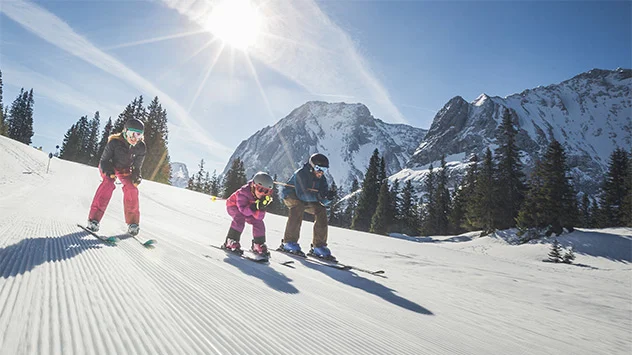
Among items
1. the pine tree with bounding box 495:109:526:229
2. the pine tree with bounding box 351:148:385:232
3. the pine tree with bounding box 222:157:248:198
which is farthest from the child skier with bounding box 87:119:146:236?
the pine tree with bounding box 222:157:248:198

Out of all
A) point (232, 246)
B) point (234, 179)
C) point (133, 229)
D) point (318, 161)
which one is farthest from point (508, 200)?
point (234, 179)

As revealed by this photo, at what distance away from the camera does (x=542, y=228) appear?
2347cm

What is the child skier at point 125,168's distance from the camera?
4027 millimetres

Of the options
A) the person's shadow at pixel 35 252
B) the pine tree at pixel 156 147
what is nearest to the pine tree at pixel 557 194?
the person's shadow at pixel 35 252

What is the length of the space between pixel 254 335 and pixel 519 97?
23467cm

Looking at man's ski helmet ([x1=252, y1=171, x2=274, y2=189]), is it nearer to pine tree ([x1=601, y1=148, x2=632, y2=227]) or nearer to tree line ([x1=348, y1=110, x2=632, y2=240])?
tree line ([x1=348, y1=110, x2=632, y2=240])

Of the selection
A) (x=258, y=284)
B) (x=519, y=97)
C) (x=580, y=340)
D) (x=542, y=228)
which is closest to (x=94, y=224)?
(x=258, y=284)

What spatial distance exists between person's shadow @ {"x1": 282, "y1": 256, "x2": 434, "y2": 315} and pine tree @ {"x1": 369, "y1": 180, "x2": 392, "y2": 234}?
37.0m

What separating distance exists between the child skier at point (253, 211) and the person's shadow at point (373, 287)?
0.97 m

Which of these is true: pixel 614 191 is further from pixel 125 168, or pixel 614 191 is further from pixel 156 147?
pixel 156 147

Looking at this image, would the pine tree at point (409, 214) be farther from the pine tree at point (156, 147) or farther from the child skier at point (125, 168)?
the child skier at point (125, 168)

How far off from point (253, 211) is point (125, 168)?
189 cm

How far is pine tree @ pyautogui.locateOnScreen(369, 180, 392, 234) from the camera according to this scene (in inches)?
1570

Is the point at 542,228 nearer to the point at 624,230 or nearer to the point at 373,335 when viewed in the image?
the point at 624,230
